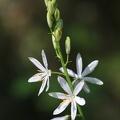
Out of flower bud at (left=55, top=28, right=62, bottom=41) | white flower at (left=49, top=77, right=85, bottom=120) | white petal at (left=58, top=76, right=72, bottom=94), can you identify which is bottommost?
white flower at (left=49, top=77, right=85, bottom=120)

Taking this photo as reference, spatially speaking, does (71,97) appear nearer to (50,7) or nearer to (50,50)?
(50,7)

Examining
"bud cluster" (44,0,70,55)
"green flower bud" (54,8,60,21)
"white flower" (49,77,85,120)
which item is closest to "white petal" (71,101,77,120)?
"white flower" (49,77,85,120)

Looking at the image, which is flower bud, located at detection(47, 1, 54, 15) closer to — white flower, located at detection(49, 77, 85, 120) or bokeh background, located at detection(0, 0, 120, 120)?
white flower, located at detection(49, 77, 85, 120)

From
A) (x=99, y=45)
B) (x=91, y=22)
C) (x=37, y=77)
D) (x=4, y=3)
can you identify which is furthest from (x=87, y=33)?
(x=37, y=77)

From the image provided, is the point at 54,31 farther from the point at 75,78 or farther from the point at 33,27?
the point at 33,27

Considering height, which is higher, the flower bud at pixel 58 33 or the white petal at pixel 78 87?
the flower bud at pixel 58 33

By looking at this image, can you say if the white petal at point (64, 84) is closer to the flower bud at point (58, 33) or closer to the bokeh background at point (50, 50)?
the flower bud at point (58, 33)

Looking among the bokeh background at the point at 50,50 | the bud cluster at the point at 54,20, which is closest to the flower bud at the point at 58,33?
the bud cluster at the point at 54,20

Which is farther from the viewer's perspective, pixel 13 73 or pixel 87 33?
pixel 87 33

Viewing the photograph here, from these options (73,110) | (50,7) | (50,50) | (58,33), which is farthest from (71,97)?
(50,50)
